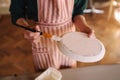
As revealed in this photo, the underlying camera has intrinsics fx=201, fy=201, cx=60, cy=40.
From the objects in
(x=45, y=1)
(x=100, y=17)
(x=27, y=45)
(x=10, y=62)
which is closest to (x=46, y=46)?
(x=45, y=1)

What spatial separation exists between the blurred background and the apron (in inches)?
23.8

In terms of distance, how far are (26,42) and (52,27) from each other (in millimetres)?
1175

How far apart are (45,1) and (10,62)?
1.11 metres

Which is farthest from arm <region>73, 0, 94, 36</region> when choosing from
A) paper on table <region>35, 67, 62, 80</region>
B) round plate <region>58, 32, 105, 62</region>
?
paper on table <region>35, 67, 62, 80</region>

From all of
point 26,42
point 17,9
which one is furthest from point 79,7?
point 26,42

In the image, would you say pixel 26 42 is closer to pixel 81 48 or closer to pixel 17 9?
pixel 17 9

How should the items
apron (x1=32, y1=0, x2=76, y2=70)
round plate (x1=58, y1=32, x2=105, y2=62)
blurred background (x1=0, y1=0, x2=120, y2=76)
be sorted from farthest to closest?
blurred background (x1=0, y1=0, x2=120, y2=76)
apron (x1=32, y1=0, x2=76, y2=70)
round plate (x1=58, y1=32, x2=105, y2=62)

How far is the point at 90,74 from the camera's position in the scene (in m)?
0.81

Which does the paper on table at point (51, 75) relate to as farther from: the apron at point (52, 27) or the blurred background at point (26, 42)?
the blurred background at point (26, 42)

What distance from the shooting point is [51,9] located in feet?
2.76

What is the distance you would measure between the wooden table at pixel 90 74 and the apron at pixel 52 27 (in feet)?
0.53

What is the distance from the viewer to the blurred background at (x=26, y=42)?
1.76m

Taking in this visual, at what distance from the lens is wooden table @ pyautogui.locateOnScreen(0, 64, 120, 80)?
0.78 meters

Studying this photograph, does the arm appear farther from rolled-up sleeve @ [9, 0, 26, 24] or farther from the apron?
rolled-up sleeve @ [9, 0, 26, 24]
